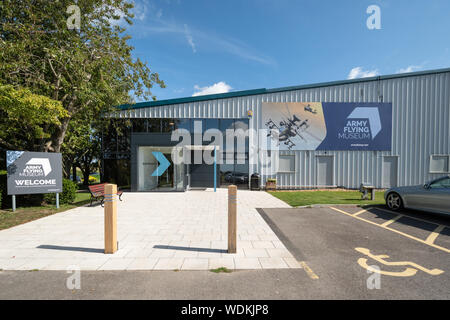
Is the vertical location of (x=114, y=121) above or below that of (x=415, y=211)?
above

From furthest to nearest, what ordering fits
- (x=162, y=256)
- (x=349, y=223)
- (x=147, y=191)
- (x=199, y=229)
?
(x=147, y=191) < (x=349, y=223) < (x=199, y=229) < (x=162, y=256)

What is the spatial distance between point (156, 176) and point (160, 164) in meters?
0.92

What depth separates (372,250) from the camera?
399cm

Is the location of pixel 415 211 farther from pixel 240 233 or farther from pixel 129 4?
pixel 129 4

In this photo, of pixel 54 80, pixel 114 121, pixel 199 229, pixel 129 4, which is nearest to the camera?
pixel 199 229

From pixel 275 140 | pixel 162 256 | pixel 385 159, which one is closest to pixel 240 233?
pixel 162 256

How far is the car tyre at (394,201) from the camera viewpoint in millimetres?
7125

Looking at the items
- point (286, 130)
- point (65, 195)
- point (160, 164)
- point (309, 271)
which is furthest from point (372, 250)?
point (160, 164)

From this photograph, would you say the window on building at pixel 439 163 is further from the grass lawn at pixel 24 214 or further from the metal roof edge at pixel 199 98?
the grass lawn at pixel 24 214

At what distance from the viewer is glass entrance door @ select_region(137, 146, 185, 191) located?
1284 centimetres

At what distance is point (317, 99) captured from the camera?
45.9ft

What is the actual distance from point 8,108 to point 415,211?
51.7 feet

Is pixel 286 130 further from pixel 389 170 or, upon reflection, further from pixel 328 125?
pixel 389 170

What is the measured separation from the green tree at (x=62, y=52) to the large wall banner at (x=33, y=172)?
144 centimetres
